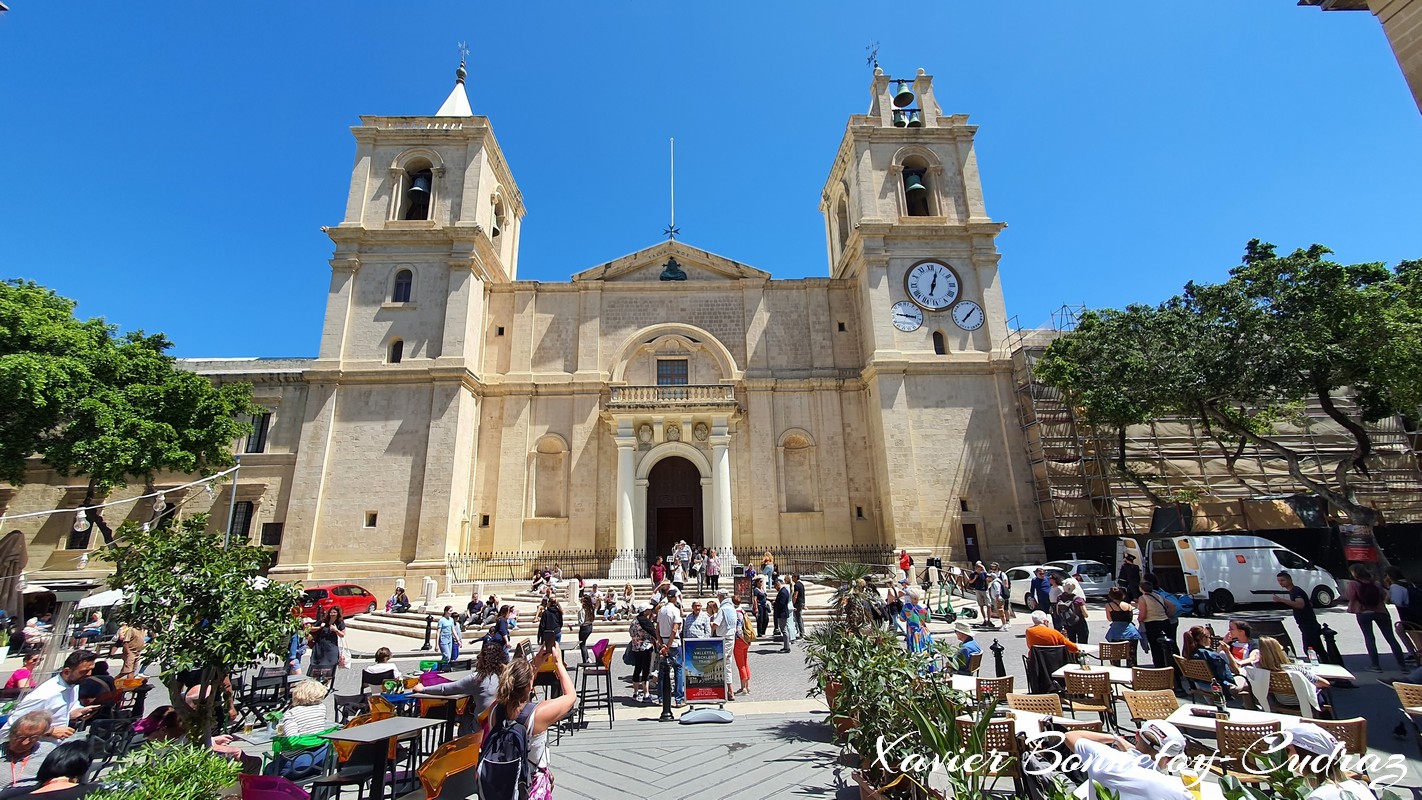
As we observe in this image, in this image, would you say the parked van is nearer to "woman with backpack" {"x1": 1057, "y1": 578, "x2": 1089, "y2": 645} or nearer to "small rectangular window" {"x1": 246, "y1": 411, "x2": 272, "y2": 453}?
"woman with backpack" {"x1": 1057, "y1": 578, "x2": 1089, "y2": 645}

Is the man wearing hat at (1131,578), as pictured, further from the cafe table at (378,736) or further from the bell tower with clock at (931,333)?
the cafe table at (378,736)

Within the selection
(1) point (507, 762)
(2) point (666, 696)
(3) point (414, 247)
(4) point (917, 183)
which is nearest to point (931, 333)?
(4) point (917, 183)

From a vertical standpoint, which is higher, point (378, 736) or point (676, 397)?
point (676, 397)

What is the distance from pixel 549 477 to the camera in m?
23.8

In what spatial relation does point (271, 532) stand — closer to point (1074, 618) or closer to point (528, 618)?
point (528, 618)

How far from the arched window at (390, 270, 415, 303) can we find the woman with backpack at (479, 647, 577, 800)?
22967mm

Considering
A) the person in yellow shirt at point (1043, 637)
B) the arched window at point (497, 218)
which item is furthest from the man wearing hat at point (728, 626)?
the arched window at point (497, 218)

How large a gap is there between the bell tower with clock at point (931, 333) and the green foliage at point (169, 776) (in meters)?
20.2

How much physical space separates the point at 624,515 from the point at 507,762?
61.2ft

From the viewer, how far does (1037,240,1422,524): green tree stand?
1709 centimetres

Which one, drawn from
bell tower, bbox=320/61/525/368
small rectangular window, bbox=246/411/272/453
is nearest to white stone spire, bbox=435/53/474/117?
bell tower, bbox=320/61/525/368

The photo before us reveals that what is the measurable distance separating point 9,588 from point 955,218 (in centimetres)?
3252

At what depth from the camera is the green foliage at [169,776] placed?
3.21m

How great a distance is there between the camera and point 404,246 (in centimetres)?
2434
